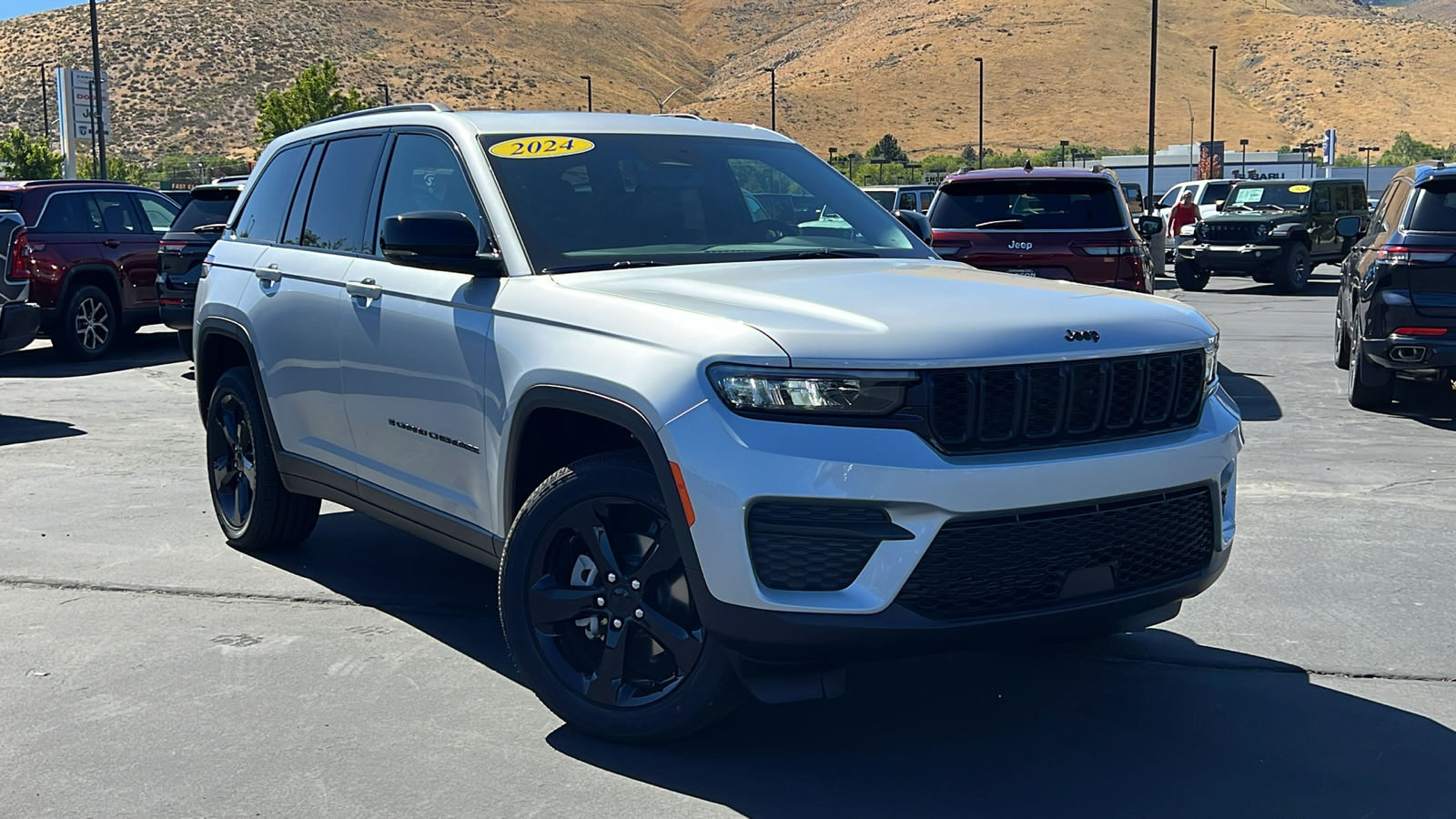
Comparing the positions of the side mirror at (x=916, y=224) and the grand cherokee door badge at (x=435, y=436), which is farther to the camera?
the side mirror at (x=916, y=224)

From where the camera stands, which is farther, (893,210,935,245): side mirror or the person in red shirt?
the person in red shirt

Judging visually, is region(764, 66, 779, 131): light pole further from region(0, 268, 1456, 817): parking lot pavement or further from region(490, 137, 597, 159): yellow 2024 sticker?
region(490, 137, 597, 159): yellow 2024 sticker

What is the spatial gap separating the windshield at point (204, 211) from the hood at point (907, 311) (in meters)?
10.9

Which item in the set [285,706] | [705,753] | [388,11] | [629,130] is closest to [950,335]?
[705,753]

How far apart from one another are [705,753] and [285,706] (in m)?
1.41

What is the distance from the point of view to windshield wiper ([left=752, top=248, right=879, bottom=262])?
16.7ft

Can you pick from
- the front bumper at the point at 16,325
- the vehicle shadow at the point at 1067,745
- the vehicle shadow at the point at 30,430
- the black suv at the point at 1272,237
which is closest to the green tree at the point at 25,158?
the black suv at the point at 1272,237

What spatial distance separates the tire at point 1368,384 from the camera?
1094 centimetres

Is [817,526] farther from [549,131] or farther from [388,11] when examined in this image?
[388,11]

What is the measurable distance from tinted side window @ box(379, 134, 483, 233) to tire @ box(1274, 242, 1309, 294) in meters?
21.8

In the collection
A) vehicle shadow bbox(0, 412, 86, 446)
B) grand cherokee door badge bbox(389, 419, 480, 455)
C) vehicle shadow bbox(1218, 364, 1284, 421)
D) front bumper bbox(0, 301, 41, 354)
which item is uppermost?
grand cherokee door badge bbox(389, 419, 480, 455)

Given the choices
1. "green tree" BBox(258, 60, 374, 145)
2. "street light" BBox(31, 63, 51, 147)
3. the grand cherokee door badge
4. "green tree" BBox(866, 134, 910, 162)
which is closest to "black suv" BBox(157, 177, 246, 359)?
the grand cherokee door badge

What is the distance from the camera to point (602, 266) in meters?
4.76

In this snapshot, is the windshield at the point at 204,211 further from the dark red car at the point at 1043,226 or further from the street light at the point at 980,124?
the street light at the point at 980,124
